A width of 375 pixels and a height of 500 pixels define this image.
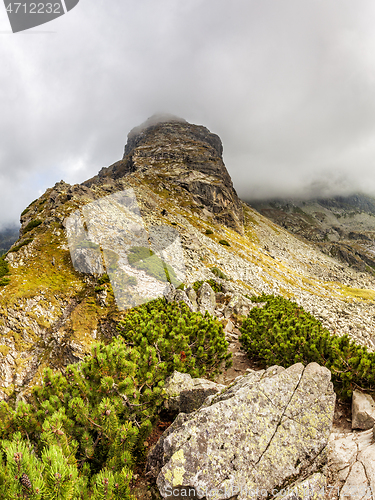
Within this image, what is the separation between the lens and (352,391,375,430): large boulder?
6727 mm

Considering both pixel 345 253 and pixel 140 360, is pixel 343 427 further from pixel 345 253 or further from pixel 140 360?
pixel 345 253

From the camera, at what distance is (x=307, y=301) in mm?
39688

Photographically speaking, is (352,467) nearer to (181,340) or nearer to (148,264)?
(181,340)

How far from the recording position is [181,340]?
33.1 feet

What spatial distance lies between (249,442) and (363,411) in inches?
188

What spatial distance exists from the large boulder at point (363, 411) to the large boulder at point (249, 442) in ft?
7.47

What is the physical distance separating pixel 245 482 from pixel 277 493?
65 cm

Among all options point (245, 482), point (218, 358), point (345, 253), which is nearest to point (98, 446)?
point (245, 482)

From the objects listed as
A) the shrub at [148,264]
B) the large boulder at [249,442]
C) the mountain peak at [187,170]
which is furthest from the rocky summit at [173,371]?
the mountain peak at [187,170]

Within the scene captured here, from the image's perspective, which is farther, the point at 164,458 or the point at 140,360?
the point at 140,360

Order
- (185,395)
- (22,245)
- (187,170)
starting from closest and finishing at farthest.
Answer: (185,395)
(22,245)
(187,170)

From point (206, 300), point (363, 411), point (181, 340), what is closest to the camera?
point (363, 411)

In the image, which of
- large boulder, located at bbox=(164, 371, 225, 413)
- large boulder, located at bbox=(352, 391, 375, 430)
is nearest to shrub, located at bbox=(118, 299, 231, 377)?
large boulder, located at bbox=(164, 371, 225, 413)

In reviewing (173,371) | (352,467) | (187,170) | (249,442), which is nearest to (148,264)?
(173,371)
